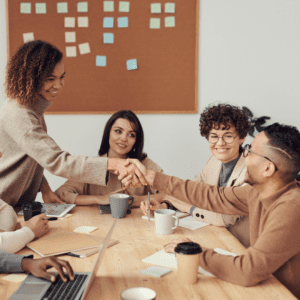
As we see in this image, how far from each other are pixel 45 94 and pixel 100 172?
0.52 m

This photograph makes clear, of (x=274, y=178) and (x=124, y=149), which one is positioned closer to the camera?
(x=274, y=178)

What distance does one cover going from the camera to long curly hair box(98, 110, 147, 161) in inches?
86.0

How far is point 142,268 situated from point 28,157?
94cm

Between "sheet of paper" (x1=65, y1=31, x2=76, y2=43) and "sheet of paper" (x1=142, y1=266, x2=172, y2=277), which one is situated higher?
"sheet of paper" (x1=65, y1=31, x2=76, y2=43)

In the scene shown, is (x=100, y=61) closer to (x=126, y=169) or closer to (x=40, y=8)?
(x=40, y=8)

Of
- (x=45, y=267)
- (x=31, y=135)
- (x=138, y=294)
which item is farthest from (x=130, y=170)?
Result: (x=138, y=294)

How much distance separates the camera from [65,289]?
883 millimetres

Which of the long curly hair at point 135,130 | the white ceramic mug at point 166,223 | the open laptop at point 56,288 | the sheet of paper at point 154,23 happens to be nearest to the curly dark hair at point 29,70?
the long curly hair at point 135,130

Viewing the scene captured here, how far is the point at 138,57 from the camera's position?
269cm

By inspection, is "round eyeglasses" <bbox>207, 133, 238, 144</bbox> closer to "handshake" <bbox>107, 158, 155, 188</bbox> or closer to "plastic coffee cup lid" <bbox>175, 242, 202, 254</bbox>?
"handshake" <bbox>107, 158, 155, 188</bbox>

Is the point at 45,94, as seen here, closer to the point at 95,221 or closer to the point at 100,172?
the point at 100,172

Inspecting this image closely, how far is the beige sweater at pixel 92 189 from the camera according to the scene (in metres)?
1.84

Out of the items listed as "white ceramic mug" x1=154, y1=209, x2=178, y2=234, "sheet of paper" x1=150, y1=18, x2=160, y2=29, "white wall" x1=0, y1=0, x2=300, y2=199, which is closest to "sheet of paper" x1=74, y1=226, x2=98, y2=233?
"white ceramic mug" x1=154, y1=209, x2=178, y2=234

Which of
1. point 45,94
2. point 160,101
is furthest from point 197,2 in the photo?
point 45,94
